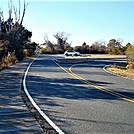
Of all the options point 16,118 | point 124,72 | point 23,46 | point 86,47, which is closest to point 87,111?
point 16,118

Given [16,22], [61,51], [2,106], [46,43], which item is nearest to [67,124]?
[2,106]

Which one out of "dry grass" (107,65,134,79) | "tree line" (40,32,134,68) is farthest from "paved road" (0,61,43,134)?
"tree line" (40,32,134,68)

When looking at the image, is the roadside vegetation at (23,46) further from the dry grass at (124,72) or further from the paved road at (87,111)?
the paved road at (87,111)

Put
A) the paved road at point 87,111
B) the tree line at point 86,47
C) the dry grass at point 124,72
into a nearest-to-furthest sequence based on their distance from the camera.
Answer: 1. the paved road at point 87,111
2. the dry grass at point 124,72
3. the tree line at point 86,47

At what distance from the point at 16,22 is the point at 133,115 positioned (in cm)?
4839

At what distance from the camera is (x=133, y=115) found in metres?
9.48

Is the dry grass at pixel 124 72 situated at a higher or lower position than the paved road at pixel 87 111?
lower

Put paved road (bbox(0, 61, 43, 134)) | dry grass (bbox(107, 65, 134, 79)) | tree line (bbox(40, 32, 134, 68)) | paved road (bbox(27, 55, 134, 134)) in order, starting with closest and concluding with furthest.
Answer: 1. paved road (bbox(0, 61, 43, 134))
2. paved road (bbox(27, 55, 134, 134))
3. dry grass (bbox(107, 65, 134, 79))
4. tree line (bbox(40, 32, 134, 68))

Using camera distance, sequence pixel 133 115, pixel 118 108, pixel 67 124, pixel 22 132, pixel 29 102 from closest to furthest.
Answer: pixel 22 132
pixel 67 124
pixel 133 115
pixel 118 108
pixel 29 102

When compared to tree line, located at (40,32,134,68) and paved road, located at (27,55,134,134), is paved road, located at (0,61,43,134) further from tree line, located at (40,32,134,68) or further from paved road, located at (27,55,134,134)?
tree line, located at (40,32,134,68)

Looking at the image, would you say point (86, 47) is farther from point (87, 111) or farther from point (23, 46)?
point (87, 111)

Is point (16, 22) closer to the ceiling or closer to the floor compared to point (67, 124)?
closer to the ceiling

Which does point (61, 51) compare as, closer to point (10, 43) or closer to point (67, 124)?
point (10, 43)

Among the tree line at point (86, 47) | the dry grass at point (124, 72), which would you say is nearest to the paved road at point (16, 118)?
the dry grass at point (124, 72)
